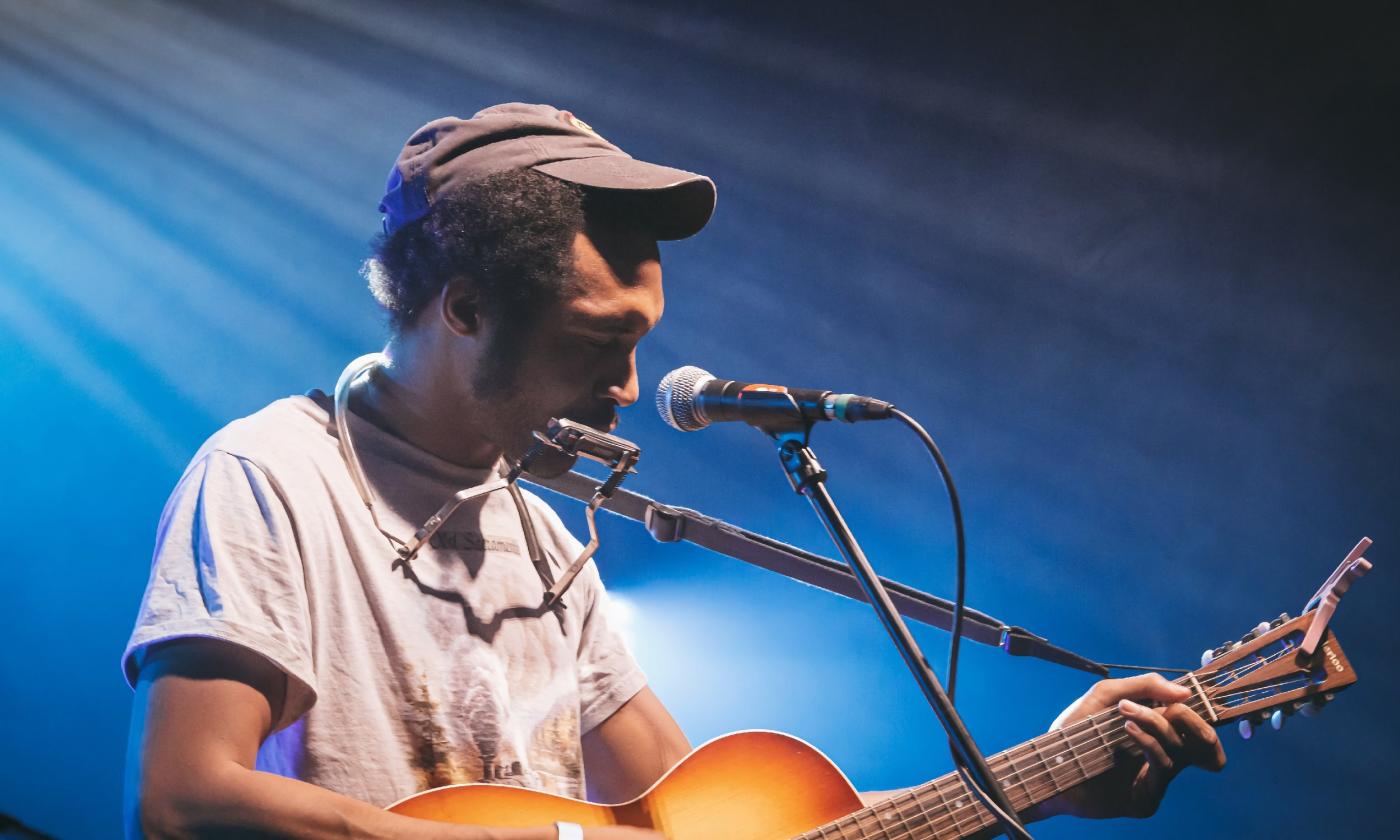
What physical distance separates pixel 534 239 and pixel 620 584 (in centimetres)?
200

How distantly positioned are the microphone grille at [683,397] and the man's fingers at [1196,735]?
130 centimetres

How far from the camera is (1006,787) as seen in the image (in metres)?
2.04

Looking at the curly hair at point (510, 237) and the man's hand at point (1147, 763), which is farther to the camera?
the man's hand at point (1147, 763)

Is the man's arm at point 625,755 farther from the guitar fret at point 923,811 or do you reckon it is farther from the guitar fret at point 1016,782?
the guitar fret at point 1016,782

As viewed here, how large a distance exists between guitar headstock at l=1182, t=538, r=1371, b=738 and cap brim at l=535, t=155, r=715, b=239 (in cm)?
155

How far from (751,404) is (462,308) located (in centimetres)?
73

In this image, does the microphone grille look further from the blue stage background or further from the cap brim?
the blue stage background

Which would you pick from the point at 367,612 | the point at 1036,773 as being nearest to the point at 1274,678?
the point at 1036,773

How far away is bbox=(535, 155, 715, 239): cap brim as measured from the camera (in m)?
1.94

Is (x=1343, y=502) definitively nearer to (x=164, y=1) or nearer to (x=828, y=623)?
(x=828, y=623)

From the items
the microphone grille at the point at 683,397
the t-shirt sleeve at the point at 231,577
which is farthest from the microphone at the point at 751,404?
the t-shirt sleeve at the point at 231,577

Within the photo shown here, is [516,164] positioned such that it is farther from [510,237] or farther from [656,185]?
[656,185]

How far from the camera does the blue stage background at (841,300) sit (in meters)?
3.46

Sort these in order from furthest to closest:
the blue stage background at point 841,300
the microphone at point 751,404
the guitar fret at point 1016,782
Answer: the blue stage background at point 841,300 → the guitar fret at point 1016,782 → the microphone at point 751,404
